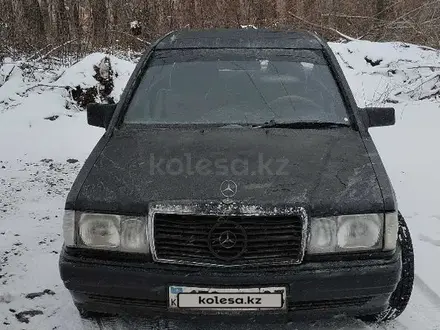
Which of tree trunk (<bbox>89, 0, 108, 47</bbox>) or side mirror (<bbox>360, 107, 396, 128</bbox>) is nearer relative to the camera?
side mirror (<bbox>360, 107, 396, 128</bbox>)

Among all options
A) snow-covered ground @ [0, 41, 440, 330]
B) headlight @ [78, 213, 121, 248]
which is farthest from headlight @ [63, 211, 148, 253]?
snow-covered ground @ [0, 41, 440, 330]

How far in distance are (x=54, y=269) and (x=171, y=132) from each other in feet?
4.38

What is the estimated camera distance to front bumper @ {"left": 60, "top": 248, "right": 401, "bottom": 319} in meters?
2.37

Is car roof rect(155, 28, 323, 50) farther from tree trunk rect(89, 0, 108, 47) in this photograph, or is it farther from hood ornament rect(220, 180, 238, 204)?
tree trunk rect(89, 0, 108, 47)

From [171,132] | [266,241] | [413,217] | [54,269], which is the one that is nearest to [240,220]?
[266,241]

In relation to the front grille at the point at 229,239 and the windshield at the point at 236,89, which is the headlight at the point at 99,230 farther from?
the windshield at the point at 236,89

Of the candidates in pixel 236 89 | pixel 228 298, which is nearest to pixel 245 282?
pixel 228 298

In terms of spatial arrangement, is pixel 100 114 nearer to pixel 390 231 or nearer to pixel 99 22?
pixel 390 231

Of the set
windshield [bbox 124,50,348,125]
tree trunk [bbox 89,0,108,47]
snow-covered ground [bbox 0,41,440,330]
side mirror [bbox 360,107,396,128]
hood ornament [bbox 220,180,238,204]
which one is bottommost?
snow-covered ground [bbox 0,41,440,330]

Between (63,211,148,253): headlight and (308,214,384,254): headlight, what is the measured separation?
79 cm

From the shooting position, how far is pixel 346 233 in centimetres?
245

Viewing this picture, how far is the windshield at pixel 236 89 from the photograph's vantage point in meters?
3.35

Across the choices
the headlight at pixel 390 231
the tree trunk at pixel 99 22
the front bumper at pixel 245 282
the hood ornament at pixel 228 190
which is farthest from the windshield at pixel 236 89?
the tree trunk at pixel 99 22

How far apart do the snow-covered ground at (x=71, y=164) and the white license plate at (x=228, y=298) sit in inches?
20.7
